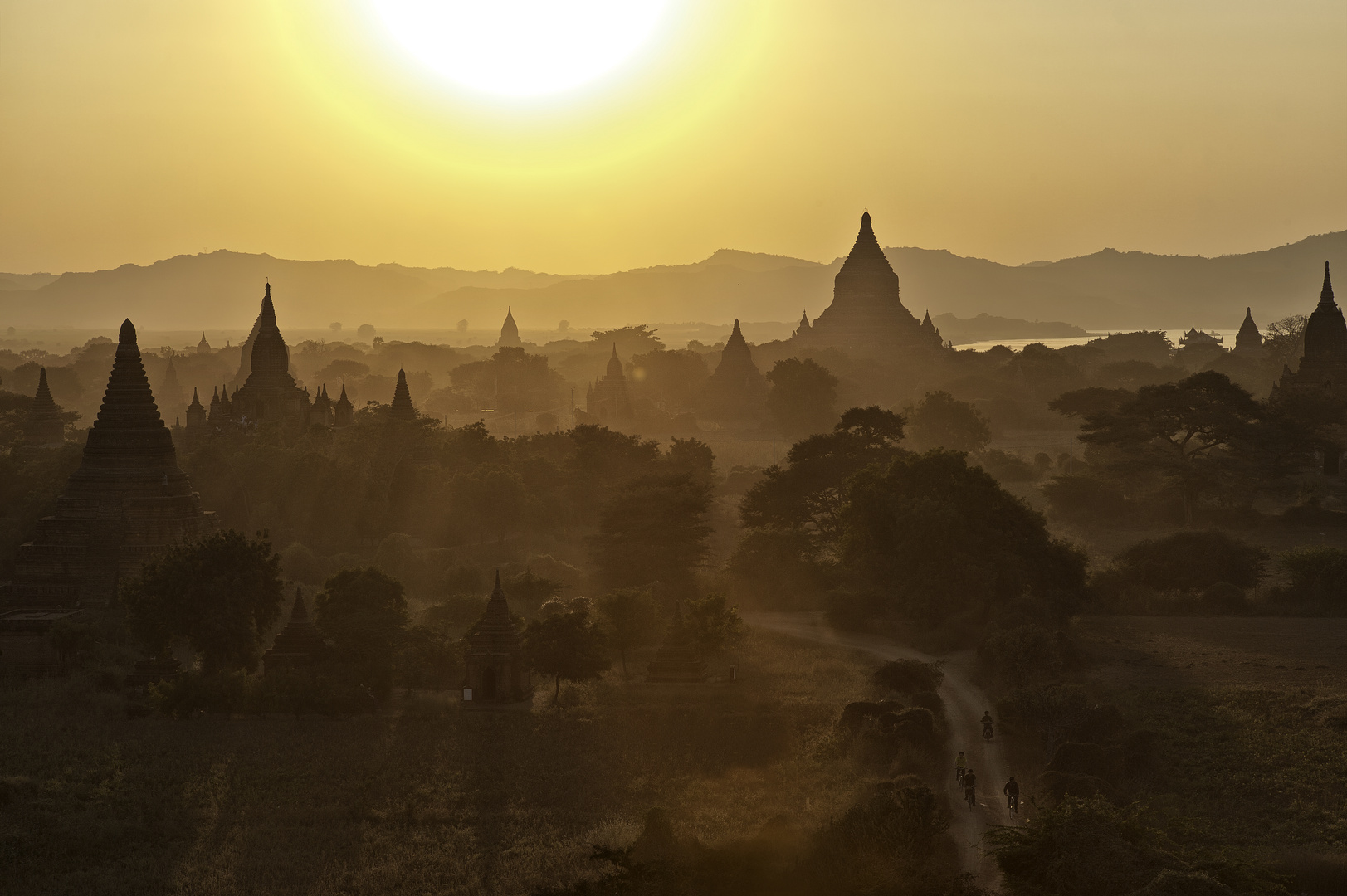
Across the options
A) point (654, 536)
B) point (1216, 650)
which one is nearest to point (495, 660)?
point (654, 536)

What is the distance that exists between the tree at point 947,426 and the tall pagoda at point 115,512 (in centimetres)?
4143

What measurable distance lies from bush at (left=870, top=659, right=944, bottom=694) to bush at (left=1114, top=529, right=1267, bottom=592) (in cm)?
1236

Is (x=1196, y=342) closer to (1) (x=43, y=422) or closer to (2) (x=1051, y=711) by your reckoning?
(1) (x=43, y=422)

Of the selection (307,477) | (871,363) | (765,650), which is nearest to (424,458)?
(307,477)

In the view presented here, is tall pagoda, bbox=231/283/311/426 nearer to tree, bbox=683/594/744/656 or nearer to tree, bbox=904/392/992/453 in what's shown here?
tree, bbox=904/392/992/453

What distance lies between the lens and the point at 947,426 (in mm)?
77250

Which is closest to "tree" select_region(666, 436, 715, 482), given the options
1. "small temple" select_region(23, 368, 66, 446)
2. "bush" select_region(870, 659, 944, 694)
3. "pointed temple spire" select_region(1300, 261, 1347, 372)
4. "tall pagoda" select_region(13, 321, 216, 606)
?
"tall pagoda" select_region(13, 321, 216, 606)

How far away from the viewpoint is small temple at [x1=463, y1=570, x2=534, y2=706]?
3516cm

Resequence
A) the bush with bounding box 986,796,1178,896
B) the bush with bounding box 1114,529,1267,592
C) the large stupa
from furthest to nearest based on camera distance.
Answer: the large stupa < the bush with bounding box 1114,529,1267,592 < the bush with bounding box 986,796,1178,896

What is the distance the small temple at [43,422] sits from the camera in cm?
7319

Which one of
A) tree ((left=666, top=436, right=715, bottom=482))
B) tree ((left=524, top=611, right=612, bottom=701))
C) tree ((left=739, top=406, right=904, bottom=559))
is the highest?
tree ((left=666, top=436, right=715, bottom=482))

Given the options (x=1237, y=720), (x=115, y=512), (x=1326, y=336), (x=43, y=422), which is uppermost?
(x=43, y=422)

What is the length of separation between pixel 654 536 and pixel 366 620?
39.8 ft

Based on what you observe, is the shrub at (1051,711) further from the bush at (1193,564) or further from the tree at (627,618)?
the bush at (1193,564)
